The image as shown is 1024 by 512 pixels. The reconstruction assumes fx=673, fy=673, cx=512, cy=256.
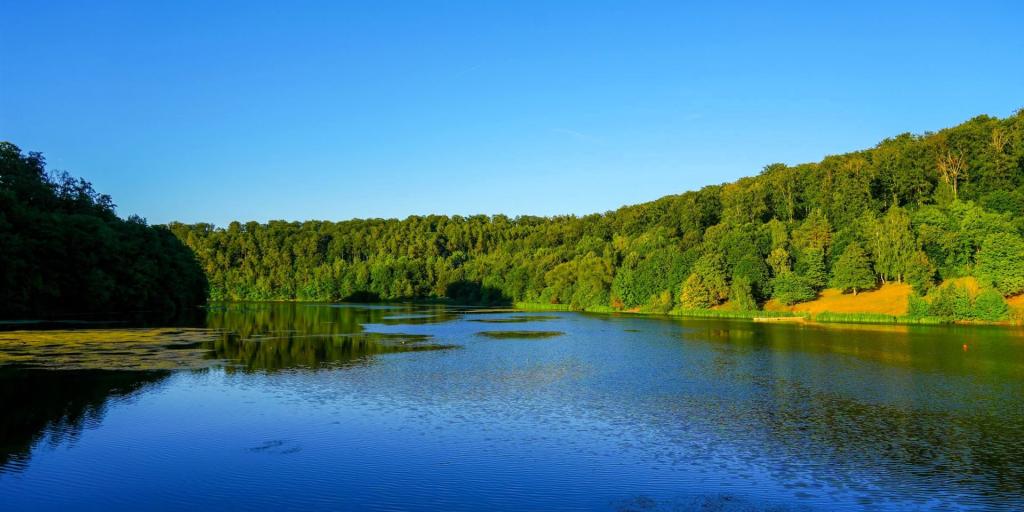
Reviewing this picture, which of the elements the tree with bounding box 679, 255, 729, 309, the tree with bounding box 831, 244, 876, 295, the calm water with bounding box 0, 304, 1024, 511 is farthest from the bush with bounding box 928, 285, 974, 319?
the calm water with bounding box 0, 304, 1024, 511

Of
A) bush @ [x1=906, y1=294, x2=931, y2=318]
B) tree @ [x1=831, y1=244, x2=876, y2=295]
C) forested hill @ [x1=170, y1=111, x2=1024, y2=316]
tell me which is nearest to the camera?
bush @ [x1=906, y1=294, x2=931, y2=318]

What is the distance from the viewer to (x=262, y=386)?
86.6 feet

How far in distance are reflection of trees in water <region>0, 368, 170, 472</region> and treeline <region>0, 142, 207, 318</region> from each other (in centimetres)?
4081

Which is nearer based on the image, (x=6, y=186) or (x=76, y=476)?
(x=76, y=476)

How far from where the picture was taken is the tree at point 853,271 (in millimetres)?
80438

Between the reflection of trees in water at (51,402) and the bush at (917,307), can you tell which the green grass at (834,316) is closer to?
the bush at (917,307)

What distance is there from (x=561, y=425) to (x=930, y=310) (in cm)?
6241

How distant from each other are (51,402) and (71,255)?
2208 inches

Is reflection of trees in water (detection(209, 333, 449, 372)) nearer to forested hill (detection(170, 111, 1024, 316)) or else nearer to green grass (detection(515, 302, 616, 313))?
forested hill (detection(170, 111, 1024, 316))

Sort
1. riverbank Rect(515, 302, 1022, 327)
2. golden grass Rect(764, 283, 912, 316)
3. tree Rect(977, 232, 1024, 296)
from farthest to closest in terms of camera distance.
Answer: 1. golden grass Rect(764, 283, 912, 316)
2. riverbank Rect(515, 302, 1022, 327)
3. tree Rect(977, 232, 1024, 296)

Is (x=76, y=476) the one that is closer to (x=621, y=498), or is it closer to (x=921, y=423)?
(x=621, y=498)

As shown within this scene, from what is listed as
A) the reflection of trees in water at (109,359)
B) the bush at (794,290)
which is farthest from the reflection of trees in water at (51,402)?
the bush at (794,290)

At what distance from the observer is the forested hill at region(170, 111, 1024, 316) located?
7531cm

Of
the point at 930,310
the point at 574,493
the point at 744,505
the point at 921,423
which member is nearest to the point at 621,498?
the point at 574,493
